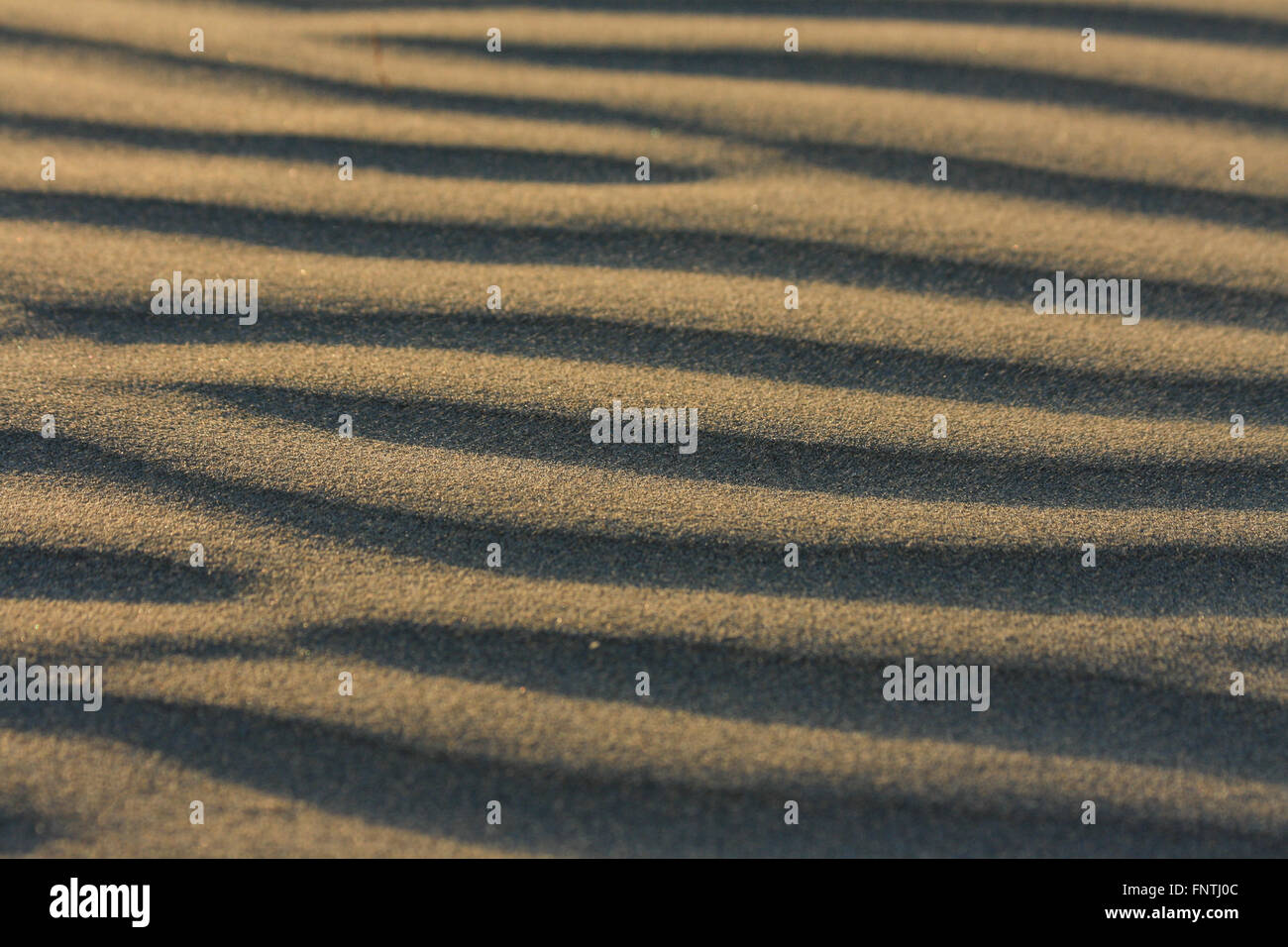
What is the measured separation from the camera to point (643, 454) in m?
1.56

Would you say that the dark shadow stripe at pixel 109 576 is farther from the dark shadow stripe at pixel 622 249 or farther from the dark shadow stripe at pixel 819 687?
the dark shadow stripe at pixel 622 249

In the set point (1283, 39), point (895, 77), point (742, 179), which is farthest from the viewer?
point (1283, 39)

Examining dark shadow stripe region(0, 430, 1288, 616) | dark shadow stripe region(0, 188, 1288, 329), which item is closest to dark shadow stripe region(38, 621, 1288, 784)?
dark shadow stripe region(0, 430, 1288, 616)

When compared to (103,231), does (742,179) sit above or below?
above

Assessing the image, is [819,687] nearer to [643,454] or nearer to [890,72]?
[643,454]

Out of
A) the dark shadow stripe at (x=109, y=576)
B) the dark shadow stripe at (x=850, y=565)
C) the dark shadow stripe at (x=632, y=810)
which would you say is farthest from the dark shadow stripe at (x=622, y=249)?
the dark shadow stripe at (x=632, y=810)

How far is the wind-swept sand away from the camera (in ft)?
4.16

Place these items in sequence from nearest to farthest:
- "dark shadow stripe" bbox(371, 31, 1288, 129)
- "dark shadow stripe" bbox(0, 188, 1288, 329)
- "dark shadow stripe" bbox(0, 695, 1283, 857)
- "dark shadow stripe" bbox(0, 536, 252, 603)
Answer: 1. "dark shadow stripe" bbox(0, 695, 1283, 857)
2. "dark shadow stripe" bbox(0, 536, 252, 603)
3. "dark shadow stripe" bbox(0, 188, 1288, 329)
4. "dark shadow stripe" bbox(371, 31, 1288, 129)

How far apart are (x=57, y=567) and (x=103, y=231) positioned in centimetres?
83

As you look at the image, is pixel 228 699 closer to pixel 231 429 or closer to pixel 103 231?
pixel 231 429

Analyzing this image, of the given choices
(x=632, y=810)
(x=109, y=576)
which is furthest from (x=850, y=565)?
(x=109, y=576)

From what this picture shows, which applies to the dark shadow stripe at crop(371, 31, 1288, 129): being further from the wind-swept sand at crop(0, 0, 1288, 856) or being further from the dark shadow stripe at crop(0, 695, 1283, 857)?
the dark shadow stripe at crop(0, 695, 1283, 857)
